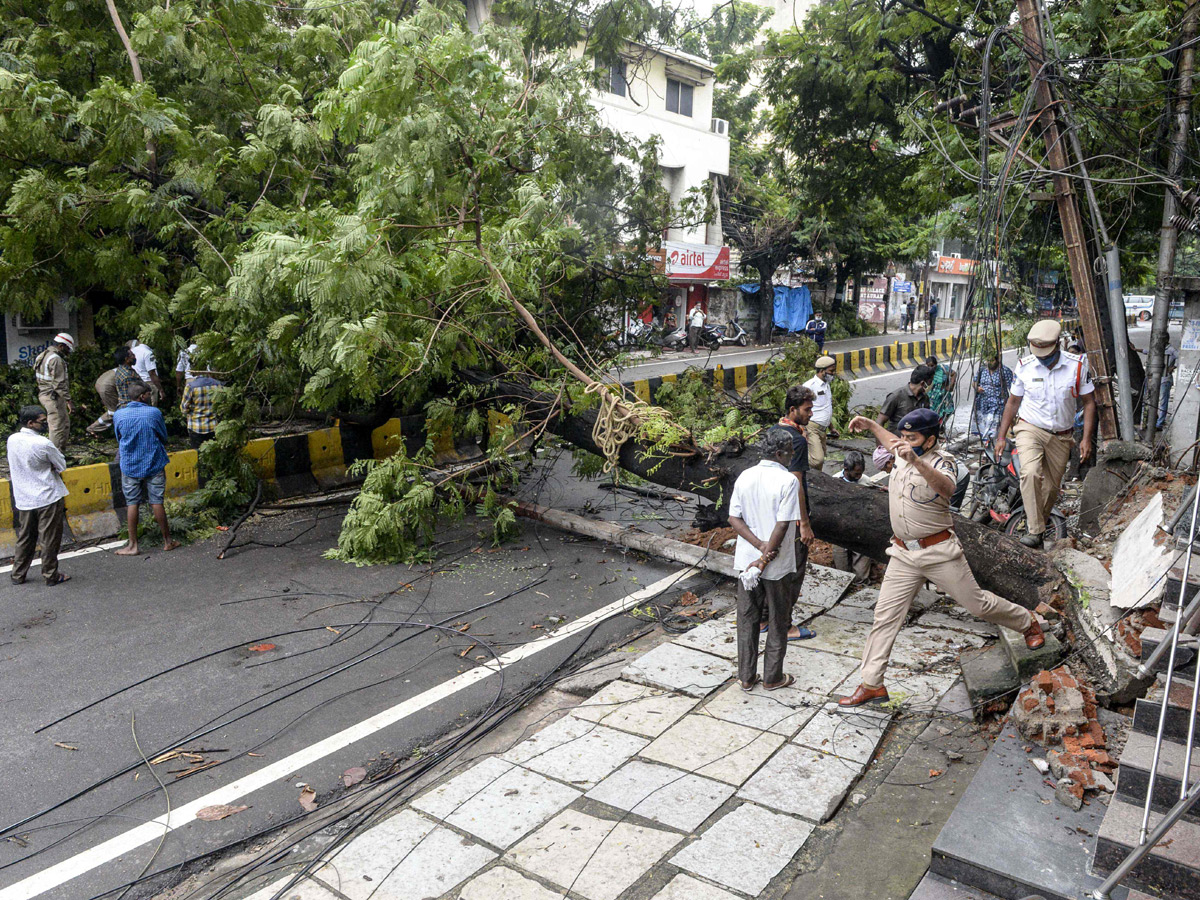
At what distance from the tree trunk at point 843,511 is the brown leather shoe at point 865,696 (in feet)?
4.61

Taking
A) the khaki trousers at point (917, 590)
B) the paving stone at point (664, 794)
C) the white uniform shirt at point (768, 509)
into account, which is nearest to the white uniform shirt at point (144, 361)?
the white uniform shirt at point (768, 509)

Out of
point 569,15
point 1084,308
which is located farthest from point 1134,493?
point 569,15

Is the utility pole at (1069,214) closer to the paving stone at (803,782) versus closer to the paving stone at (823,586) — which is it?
the paving stone at (823,586)

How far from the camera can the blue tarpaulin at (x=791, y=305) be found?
107 ft

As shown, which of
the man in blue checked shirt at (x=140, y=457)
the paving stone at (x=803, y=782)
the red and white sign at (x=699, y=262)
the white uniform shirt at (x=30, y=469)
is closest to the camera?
the paving stone at (x=803, y=782)

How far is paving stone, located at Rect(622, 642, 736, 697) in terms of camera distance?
5352 mm

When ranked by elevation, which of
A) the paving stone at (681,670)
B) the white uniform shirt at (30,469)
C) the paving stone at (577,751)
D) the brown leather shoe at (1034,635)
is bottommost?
the paving stone at (681,670)

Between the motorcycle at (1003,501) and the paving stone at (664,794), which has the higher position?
the motorcycle at (1003,501)

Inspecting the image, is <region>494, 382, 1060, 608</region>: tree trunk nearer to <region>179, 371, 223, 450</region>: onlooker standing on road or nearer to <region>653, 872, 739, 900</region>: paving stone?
<region>653, 872, 739, 900</region>: paving stone

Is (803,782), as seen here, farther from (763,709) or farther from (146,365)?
(146,365)

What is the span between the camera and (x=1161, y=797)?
131 inches

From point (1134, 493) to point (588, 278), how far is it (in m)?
6.15

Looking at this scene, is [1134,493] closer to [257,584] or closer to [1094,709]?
[1094,709]

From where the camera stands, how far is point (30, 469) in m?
6.95
